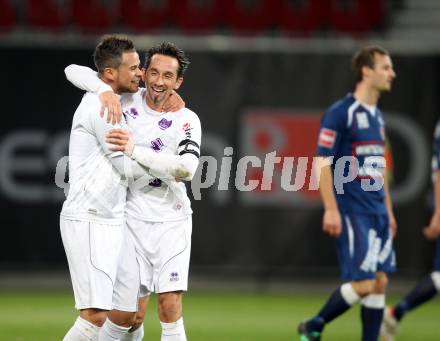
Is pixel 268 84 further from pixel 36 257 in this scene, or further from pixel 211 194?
pixel 36 257

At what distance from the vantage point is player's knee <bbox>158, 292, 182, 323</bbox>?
6004 millimetres

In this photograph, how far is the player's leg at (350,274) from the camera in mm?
7336

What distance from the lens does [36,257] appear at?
38.0ft

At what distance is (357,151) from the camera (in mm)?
7453

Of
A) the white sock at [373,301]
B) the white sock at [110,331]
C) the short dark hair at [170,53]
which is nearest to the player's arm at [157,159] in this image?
the short dark hair at [170,53]

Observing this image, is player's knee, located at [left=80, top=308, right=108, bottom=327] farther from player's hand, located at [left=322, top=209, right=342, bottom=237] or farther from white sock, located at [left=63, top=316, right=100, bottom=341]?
player's hand, located at [left=322, top=209, right=342, bottom=237]

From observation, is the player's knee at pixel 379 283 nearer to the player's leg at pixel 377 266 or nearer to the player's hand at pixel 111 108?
the player's leg at pixel 377 266

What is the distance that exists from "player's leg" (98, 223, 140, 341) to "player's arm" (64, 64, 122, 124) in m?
0.85

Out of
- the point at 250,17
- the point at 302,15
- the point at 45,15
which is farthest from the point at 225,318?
the point at 45,15

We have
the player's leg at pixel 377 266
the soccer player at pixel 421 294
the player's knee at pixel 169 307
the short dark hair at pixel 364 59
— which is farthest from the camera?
the soccer player at pixel 421 294

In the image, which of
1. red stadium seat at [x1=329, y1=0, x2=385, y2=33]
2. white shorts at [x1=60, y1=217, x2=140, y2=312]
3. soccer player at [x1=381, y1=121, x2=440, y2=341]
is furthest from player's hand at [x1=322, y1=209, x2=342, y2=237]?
red stadium seat at [x1=329, y1=0, x2=385, y2=33]

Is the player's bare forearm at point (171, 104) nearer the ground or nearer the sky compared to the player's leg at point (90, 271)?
nearer the sky

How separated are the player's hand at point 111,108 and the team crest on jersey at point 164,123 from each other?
398 millimetres

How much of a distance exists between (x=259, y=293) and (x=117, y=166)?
20.7 feet
